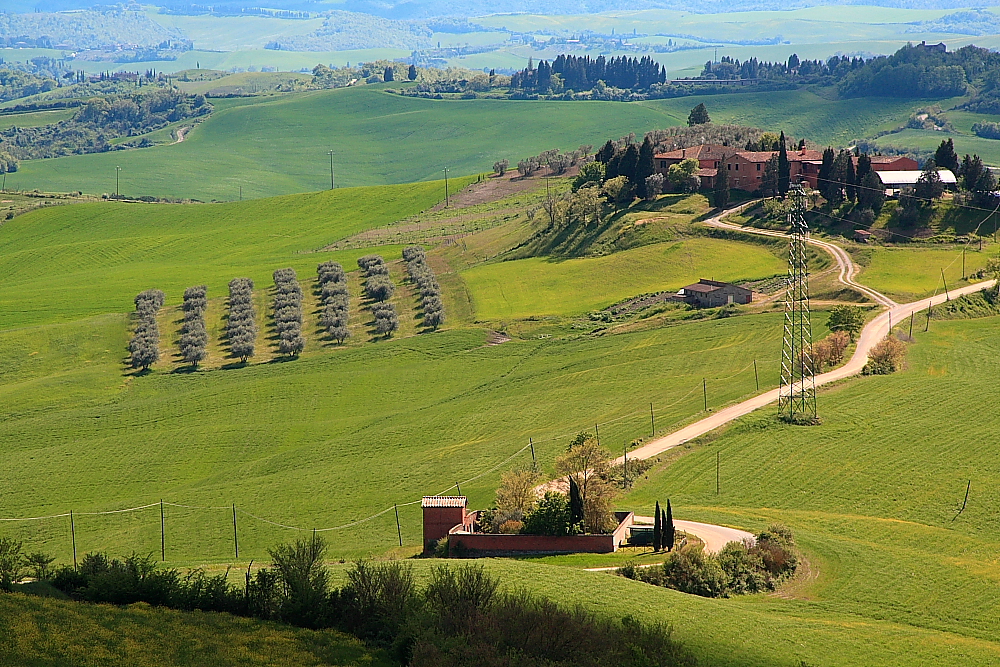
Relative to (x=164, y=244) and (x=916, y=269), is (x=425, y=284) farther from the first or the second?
(x=164, y=244)

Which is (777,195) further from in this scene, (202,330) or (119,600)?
(119,600)

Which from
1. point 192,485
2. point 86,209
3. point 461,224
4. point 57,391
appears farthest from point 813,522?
point 86,209

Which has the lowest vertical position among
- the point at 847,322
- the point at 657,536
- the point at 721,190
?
the point at 657,536

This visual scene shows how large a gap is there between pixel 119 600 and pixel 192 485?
114 ft

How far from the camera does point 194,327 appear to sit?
108688 mm

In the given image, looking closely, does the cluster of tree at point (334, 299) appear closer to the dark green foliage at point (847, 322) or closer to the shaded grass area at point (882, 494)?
the dark green foliage at point (847, 322)

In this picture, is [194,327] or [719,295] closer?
[719,295]

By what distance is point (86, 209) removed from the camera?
177 m

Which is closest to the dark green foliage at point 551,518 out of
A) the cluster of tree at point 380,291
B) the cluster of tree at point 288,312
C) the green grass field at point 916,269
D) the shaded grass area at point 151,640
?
the shaded grass area at point 151,640

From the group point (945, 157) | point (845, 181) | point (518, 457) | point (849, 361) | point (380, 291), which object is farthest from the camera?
point (945, 157)

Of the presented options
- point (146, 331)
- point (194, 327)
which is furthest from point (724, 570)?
point (146, 331)

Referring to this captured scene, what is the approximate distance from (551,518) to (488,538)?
2.86 m

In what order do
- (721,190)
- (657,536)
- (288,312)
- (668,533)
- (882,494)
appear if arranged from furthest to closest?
(721,190)
(288,312)
(882,494)
(657,536)
(668,533)

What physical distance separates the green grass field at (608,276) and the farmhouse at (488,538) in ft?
173
